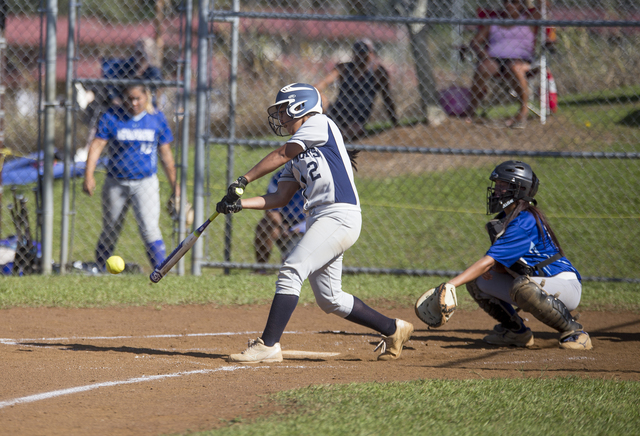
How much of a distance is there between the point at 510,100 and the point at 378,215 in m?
2.99

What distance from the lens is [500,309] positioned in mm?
5078

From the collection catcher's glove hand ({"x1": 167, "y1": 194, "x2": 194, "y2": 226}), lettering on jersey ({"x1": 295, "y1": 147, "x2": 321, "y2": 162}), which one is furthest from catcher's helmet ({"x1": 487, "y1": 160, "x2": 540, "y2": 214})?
catcher's glove hand ({"x1": 167, "y1": 194, "x2": 194, "y2": 226})

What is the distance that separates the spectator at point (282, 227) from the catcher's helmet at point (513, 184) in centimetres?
320

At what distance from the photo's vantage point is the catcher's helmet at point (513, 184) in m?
4.86

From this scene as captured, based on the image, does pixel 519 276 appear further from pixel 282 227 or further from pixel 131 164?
pixel 131 164

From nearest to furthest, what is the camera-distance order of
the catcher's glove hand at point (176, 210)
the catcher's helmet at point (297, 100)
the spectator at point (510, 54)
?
1. the catcher's helmet at point (297, 100)
2. the catcher's glove hand at point (176, 210)
3. the spectator at point (510, 54)


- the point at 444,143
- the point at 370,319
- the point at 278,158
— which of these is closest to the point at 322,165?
the point at 278,158

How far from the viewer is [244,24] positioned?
18.0 m

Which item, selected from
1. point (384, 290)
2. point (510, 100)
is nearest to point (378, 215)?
point (510, 100)

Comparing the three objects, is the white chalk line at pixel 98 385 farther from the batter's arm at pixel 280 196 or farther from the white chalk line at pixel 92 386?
the batter's arm at pixel 280 196

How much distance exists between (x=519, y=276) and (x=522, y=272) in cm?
22

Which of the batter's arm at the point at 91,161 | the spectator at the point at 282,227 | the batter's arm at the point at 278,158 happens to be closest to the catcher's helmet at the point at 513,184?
the batter's arm at the point at 278,158

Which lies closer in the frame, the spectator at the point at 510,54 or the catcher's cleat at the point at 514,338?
the catcher's cleat at the point at 514,338

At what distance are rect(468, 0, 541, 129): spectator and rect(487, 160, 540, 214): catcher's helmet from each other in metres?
3.95
